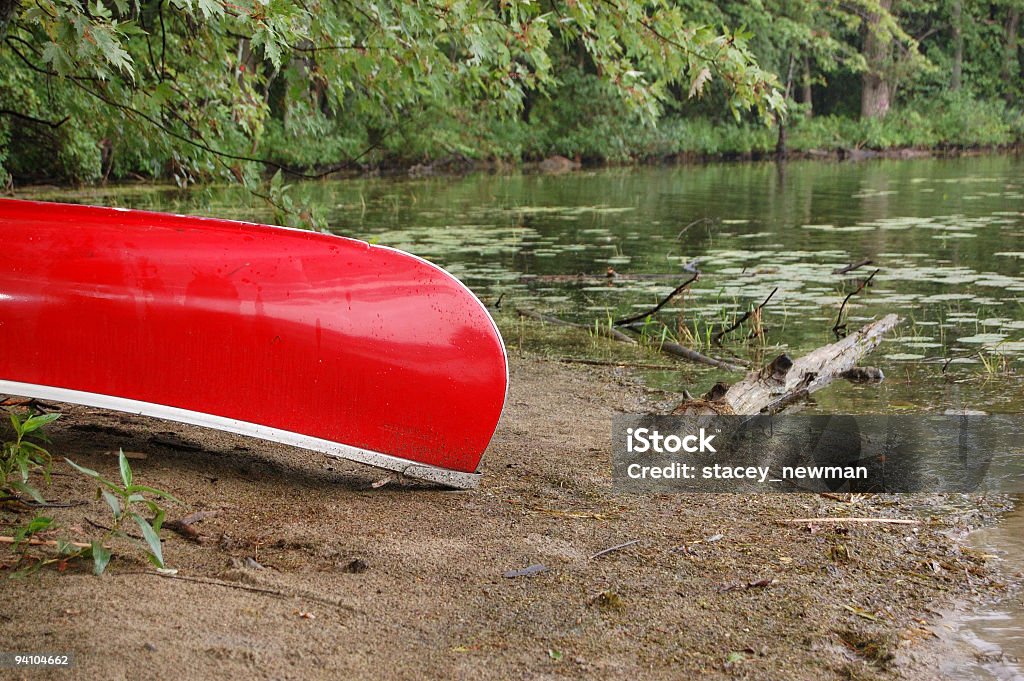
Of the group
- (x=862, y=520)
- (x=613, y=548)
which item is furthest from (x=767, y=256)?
(x=613, y=548)

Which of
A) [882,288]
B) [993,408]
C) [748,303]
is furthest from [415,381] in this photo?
[882,288]

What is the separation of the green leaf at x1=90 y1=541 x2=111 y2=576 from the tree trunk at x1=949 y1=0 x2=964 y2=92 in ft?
120

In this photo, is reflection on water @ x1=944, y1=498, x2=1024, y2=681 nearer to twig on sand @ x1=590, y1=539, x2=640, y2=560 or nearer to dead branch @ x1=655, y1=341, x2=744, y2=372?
twig on sand @ x1=590, y1=539, x2=640, y2=560

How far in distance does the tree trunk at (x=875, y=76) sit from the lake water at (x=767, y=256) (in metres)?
13.9

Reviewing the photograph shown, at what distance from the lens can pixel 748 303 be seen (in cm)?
785

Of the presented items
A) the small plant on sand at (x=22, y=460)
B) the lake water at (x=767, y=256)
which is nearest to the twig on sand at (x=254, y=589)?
the small plant on sand at (x=22, y=460)

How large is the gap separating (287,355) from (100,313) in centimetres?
57

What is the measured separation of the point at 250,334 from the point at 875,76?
111 ft

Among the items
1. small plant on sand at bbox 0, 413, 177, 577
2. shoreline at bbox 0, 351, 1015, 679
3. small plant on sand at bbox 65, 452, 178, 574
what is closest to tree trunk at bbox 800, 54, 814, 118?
shoreline at bbox 0, 351, 1015, 679

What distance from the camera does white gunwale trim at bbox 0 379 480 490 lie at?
10.7 ft

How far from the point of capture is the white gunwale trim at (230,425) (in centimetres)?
325

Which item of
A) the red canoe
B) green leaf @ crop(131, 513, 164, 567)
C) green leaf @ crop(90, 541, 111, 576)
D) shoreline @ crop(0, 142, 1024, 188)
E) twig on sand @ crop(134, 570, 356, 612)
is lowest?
shoreline @ crop(0, 142, 1024, 188)

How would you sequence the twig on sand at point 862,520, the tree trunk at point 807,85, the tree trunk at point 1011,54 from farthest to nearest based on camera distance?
the tree trunk at point 1011,54
the tree trunk at point 807,85
the twig on sand at point 862,520

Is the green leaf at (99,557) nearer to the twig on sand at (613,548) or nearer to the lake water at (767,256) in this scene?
the twig on sand at (613,548)
